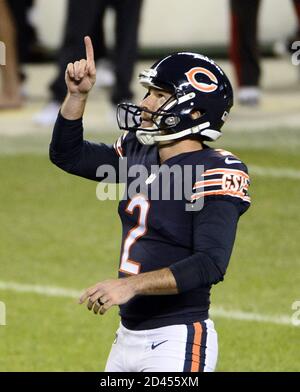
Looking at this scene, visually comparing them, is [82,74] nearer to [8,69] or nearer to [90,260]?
[90,260]

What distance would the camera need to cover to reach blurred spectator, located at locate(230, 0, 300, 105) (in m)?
11.8

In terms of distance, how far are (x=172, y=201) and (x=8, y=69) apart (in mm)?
7109

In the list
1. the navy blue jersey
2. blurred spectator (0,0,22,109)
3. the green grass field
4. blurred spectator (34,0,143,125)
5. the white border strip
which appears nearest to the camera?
the navy blue jersey

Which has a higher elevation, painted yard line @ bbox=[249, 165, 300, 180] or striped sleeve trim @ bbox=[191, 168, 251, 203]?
Result: striped sleeve trim @ bbox=[191, 168, 251, 203]

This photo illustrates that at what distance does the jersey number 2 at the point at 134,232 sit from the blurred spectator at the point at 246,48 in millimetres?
7137

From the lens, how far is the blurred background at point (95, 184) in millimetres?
6805

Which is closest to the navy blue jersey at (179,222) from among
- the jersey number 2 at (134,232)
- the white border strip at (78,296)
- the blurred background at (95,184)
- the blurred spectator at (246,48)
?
the jersey number 2 at (134,232)

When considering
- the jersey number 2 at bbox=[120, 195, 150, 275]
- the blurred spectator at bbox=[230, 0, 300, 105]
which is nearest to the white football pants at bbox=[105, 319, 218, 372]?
the jersey number 2 at bbox=[120, 195, 150, 275]

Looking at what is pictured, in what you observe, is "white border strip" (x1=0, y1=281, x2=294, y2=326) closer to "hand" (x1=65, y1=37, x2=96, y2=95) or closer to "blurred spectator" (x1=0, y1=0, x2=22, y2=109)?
"hand" (x1=65, y1=37, x2=96, y2=95)

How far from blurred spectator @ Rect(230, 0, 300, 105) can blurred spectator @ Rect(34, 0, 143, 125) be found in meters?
1.04

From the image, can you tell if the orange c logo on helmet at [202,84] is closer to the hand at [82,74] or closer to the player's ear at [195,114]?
the player's ear at [195,114]

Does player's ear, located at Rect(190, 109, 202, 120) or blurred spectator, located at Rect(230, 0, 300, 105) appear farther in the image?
blurred spectator, located at Rect(230, 0, 300, 105)

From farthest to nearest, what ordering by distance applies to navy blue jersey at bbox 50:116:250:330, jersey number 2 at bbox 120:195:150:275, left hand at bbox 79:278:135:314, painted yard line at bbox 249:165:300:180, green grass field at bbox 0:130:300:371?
painted yard line at bbox 249:165:300:180
green grass field at bbox 0:130:300:371
jersey number 2 at bbox 120:195:150:275
navy blue jersey at bbox 50:116:250:330
left hand at bbox 79:278:135:314

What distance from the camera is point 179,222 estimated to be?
4.71m
